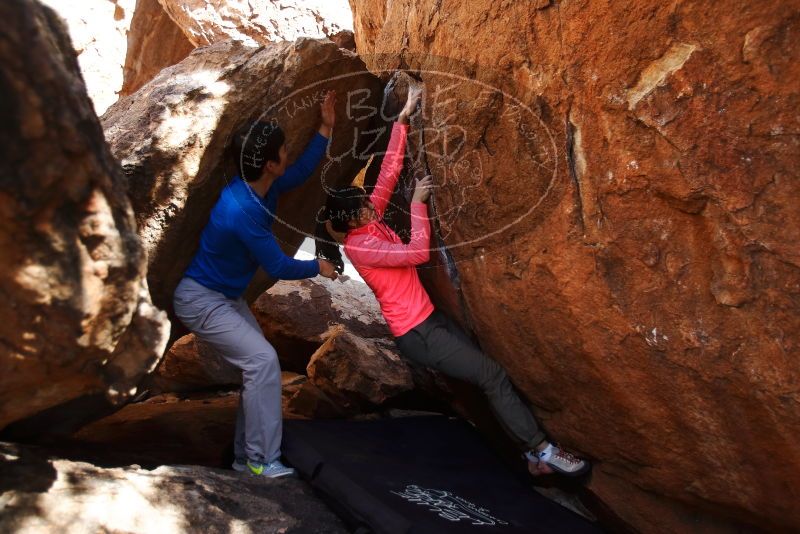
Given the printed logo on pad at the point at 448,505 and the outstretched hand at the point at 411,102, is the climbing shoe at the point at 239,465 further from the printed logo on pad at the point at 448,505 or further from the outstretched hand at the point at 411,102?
the outstretched hand at the point at 411,102

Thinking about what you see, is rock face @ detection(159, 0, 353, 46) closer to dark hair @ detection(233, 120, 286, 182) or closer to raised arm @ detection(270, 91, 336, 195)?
raised arm @ detection(270, 91, 336, 195)

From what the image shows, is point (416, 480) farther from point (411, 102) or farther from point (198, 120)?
point (198, 120)

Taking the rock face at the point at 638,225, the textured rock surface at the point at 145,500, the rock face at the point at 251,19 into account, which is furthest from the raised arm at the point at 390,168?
the rock face at the point at 251,19

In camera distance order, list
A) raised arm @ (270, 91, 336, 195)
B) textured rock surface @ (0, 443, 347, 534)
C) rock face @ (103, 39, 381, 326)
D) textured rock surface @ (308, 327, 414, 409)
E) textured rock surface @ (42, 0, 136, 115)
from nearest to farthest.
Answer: textured rock surface @ (0, 443, 347, 534) → rock face @ (103, 39, 381, 326) → raised arm @ (270, 91, 336, 195) → textured rock surface @ (308, 327, 414, 409) → textured rock surface @ (42, 0, 136, 115)

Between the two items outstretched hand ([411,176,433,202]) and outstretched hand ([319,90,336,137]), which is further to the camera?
outstretched hand ([319,90,336,137])

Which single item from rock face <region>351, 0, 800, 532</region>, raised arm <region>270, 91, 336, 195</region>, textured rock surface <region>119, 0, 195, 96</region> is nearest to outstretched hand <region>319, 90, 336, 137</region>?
raised arm <region>270, 91, 336, 195</region>

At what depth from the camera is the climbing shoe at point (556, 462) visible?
10.4ft

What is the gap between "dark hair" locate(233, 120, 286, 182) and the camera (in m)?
2.92

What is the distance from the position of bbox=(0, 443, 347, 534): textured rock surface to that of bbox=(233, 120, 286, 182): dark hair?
Answer: 116 cm

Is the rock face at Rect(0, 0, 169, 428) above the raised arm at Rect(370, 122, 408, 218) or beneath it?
beneath

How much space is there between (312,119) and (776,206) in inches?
77.5

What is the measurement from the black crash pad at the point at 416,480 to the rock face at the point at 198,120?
0.99 metres

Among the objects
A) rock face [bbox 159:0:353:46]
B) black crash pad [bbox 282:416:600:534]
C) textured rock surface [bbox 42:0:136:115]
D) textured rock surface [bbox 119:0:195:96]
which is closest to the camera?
black crash pad [bbox 282:416:600:534]

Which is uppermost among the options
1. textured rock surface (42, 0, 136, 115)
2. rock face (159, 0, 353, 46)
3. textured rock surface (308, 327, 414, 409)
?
textured rock surface (42, 0, 136, 115)
